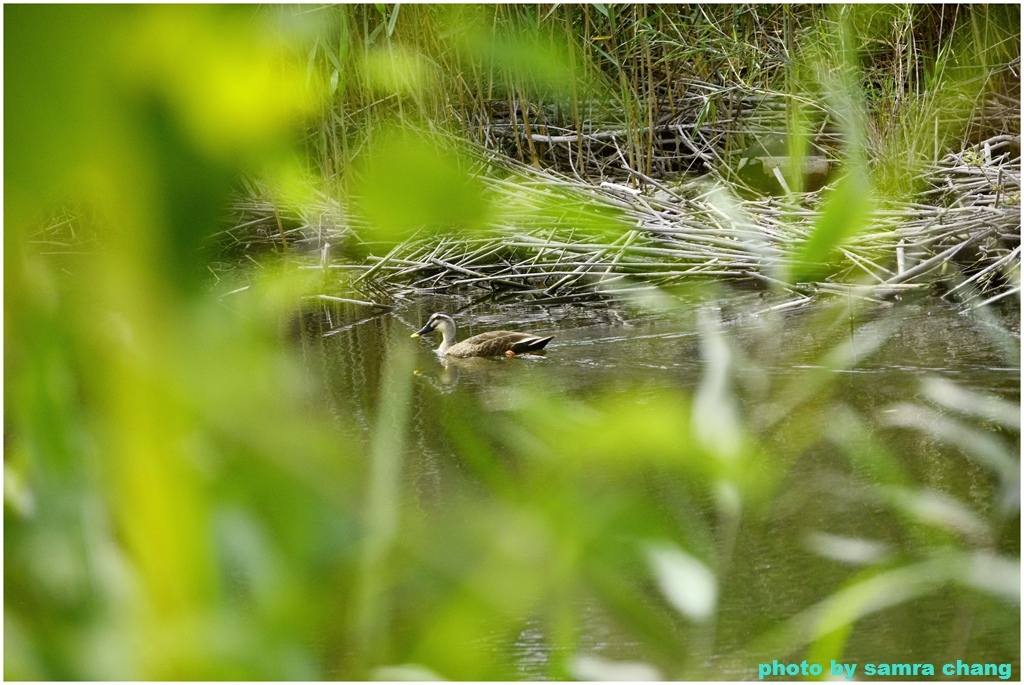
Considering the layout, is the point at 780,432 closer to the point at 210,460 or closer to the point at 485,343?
the point at 210,460

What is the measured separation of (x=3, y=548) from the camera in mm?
110

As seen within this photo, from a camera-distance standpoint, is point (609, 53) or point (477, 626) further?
point (609, 53)

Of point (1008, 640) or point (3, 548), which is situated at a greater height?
point (3, 548)

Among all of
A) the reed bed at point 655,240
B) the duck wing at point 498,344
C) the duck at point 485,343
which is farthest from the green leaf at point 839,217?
the duck wing at point 498,344

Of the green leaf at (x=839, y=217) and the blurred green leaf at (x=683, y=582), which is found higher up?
the green leaf at (x=839, y=217)

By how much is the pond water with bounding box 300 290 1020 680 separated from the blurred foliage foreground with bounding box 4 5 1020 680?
1cm

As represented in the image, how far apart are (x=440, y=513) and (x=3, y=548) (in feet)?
0.17

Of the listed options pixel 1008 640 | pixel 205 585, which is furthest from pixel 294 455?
pixel 1008 640

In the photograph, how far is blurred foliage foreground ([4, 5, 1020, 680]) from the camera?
0.28 feet

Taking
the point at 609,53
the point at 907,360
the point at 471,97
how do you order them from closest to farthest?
the point at 471,97
the point at 609,53
the point at 907,360

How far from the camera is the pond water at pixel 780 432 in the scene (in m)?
0.21

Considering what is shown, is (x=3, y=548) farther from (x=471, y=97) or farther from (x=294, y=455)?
(x=471, y=97)

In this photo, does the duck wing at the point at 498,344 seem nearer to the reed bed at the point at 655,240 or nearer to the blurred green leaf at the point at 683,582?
the reed bed at the point at 655,240

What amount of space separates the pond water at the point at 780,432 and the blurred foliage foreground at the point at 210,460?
0.01m
